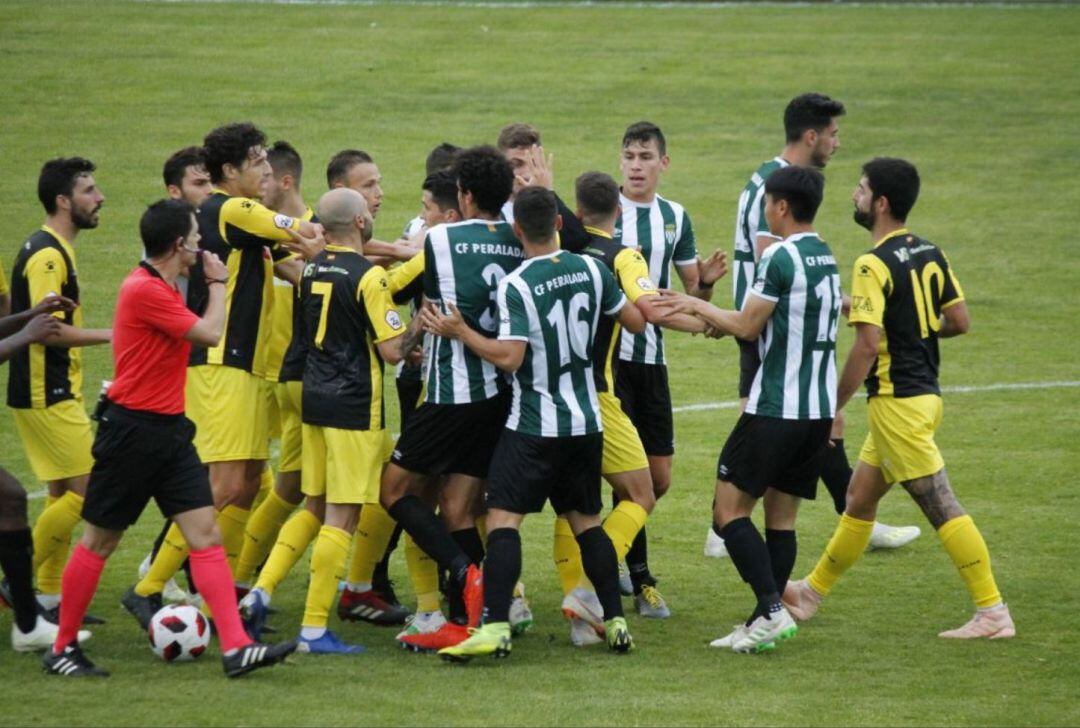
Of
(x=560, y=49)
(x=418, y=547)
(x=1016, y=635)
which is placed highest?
(x=560, y=49)

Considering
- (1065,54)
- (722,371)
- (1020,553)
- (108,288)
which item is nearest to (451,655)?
(1020,553)

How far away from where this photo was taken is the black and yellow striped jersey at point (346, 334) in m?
8.38

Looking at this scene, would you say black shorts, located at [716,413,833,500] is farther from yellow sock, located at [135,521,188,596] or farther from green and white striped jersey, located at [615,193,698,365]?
yellow sock, located at [135,521,188,596]

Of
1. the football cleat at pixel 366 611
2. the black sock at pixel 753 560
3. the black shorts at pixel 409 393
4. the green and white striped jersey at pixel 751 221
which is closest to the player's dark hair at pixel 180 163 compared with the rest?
the black shorts at pixel 409 393

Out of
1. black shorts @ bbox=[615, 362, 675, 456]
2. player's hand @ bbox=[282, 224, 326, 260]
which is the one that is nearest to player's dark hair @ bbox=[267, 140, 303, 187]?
player's hand @ bbox=[282, 224, 326, 260]

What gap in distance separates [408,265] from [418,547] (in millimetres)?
1532

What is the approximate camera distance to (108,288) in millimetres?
18172

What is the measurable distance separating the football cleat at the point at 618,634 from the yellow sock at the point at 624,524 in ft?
1.56

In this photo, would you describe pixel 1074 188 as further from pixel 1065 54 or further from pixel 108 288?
pixel 108 288

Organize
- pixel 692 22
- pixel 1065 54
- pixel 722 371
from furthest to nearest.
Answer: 1. pixel 692 22
2. pixel 1065 54
3. pixel 722 371

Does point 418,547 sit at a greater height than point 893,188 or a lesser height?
lesser

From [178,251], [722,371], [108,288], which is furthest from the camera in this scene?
[108,288]

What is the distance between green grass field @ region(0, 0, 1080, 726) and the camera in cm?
772

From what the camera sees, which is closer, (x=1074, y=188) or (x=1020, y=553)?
(x=1020, y=553)
